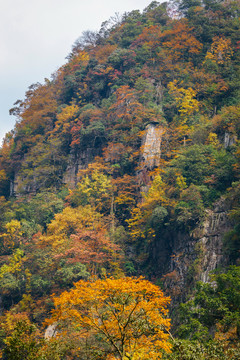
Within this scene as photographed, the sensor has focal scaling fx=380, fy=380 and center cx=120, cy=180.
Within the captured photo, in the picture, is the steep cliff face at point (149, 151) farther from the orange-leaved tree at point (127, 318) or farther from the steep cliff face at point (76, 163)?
the orange-leaved tree at point (127, 318)

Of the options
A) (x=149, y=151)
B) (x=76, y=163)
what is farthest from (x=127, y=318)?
(x=76, y=163)

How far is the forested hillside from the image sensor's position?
1091cm

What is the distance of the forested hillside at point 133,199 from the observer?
10914 millimetres

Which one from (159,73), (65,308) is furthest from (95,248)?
(159,73)

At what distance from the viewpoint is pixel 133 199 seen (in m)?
26.4

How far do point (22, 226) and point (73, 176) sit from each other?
738 cm

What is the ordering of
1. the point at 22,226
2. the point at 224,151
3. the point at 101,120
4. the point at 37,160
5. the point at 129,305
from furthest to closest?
the point at 37,160 < the point at 101,120 < the point at 22,226 < the point at 224,151 < the point at 129,305

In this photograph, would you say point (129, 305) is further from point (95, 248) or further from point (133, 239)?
point (133, 239)

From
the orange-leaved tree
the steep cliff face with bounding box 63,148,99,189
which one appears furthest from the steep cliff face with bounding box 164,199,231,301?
the steep cliff face with bounding box 63,148,99,189

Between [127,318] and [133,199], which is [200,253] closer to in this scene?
[133,199]

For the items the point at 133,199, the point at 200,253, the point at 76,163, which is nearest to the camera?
the point at 200,253

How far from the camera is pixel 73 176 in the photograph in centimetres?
3294

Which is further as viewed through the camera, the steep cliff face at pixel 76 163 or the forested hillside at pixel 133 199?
the steep cliff face at pixel 76 163

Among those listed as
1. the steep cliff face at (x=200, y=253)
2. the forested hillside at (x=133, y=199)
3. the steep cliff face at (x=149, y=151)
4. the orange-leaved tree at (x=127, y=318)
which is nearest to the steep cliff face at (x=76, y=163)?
the forested hillside at (x=133, y=199)
